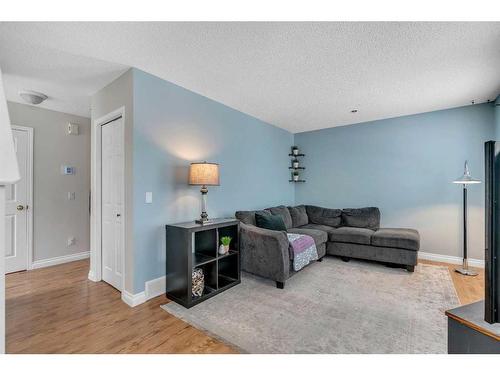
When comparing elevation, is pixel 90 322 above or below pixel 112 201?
below

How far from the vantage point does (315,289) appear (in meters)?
2.67

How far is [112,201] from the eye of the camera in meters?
2.75

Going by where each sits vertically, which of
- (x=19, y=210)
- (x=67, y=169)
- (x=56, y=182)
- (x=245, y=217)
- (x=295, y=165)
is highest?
(x=295, y=165)

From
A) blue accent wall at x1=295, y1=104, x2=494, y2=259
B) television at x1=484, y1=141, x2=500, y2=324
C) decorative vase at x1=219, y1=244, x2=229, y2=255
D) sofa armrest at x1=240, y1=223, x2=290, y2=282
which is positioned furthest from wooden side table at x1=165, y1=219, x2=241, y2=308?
blue accent wall at x1=295, y1=104, x2=494, y2=259

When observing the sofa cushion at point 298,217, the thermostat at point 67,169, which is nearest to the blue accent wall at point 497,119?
the sofa cushion at point 298,217

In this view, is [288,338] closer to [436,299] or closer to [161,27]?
[436,299]

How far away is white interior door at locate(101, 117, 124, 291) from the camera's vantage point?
263 centimetres

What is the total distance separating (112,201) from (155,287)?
110 cm

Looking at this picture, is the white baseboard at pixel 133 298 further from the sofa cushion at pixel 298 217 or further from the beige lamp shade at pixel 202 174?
the sofa cushion at pixel 298 217

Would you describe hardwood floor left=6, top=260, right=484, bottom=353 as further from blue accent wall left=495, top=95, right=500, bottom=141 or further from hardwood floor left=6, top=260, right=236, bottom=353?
blue accent wall left=495, top=95, right=500, bottom=141

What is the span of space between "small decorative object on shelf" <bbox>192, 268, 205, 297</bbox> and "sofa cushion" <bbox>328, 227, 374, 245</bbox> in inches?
87.0

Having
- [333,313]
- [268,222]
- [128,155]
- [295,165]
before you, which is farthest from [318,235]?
[128,155]

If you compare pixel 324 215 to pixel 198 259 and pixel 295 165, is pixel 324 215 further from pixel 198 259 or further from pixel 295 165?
pixel 198 259

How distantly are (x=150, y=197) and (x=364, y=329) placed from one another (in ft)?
7.50
